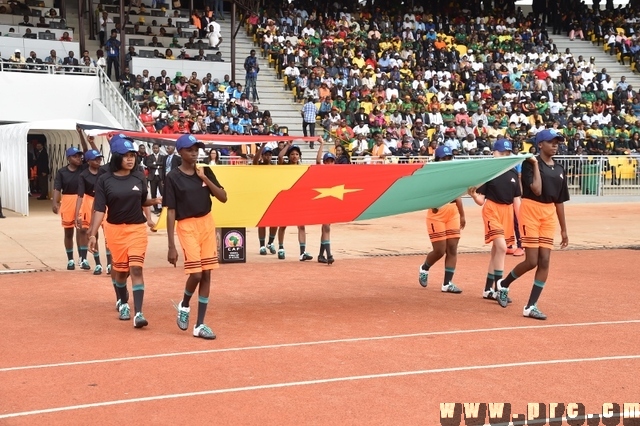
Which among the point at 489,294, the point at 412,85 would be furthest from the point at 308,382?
the point at 412,85

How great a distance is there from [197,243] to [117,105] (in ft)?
59.6

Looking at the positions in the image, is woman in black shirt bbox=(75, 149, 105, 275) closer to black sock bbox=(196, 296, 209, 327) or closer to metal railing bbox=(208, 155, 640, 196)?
black sock bbox=(196, 296, 209, 327)

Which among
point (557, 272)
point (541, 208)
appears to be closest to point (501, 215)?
point (541, 208)

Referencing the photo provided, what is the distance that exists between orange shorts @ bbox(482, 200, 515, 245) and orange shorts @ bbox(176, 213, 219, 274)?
382 cm

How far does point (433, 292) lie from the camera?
11.1 meters

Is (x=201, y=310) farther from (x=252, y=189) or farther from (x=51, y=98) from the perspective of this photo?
(x=51, y=98)

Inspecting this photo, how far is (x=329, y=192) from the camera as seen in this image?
1030 cm

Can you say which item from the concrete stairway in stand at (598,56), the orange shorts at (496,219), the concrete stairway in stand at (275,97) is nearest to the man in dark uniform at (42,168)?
the concrete stairway in stand at (275,97)

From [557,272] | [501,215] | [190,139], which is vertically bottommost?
[557,272]

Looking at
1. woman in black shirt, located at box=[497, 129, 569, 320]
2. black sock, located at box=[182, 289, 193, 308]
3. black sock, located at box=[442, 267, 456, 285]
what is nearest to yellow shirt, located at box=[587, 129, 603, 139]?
black sock, located at box=[442, 267, 456, 285]

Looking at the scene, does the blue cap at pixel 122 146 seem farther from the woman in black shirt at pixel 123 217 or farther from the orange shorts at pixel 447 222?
the orange shorts at pixel 447 222

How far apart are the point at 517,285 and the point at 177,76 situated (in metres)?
19.2

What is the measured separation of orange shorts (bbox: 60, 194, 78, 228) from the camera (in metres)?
12.9

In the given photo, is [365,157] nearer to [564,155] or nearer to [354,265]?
[564,155]
